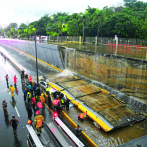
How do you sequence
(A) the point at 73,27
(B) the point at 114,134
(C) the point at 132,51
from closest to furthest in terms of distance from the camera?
(B) the point at 114,134
(C) the point at 132,51
(A) the point at 73,27

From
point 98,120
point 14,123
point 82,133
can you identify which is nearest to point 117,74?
Answer: point 98,120

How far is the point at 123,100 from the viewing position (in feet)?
46.2

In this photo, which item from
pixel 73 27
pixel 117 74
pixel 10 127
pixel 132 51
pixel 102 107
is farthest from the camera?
pixel 73 27

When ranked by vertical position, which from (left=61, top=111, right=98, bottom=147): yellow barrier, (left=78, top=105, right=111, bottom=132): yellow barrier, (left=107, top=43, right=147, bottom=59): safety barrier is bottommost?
(left=61, top=111, right=98, bottom=147): yellow barrier

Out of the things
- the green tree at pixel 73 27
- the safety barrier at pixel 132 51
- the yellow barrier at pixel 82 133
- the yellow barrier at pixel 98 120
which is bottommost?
the yellow barrier at pixel 82 133

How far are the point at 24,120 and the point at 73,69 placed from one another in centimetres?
1402

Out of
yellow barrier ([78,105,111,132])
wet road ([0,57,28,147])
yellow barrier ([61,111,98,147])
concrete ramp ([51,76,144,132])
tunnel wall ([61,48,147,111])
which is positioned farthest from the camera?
tunnel wall ([61,48,147,111])

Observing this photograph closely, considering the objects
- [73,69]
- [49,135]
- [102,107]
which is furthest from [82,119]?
[73,69]

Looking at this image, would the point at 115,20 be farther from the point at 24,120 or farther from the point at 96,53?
the point at 24,120

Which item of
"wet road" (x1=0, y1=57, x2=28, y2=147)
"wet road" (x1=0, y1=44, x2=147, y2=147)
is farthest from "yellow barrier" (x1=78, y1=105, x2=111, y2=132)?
"wet road" (x1=0, y1=57, x2=28, y2=147)

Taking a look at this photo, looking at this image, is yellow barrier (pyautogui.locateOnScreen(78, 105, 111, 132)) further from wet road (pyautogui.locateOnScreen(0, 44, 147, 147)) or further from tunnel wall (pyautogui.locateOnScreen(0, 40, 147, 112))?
tunnel wall (pyautogui.locateOnScreen(0, 40, 147, 112))

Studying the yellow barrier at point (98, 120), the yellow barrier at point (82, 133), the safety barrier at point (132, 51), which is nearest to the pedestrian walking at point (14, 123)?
the yellow barrier at point (82, 133)

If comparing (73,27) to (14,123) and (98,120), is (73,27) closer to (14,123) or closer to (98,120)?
(98,120)

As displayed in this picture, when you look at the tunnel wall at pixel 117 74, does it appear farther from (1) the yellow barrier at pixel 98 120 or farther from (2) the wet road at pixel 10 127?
(2) the wet road at pixel 10 127
